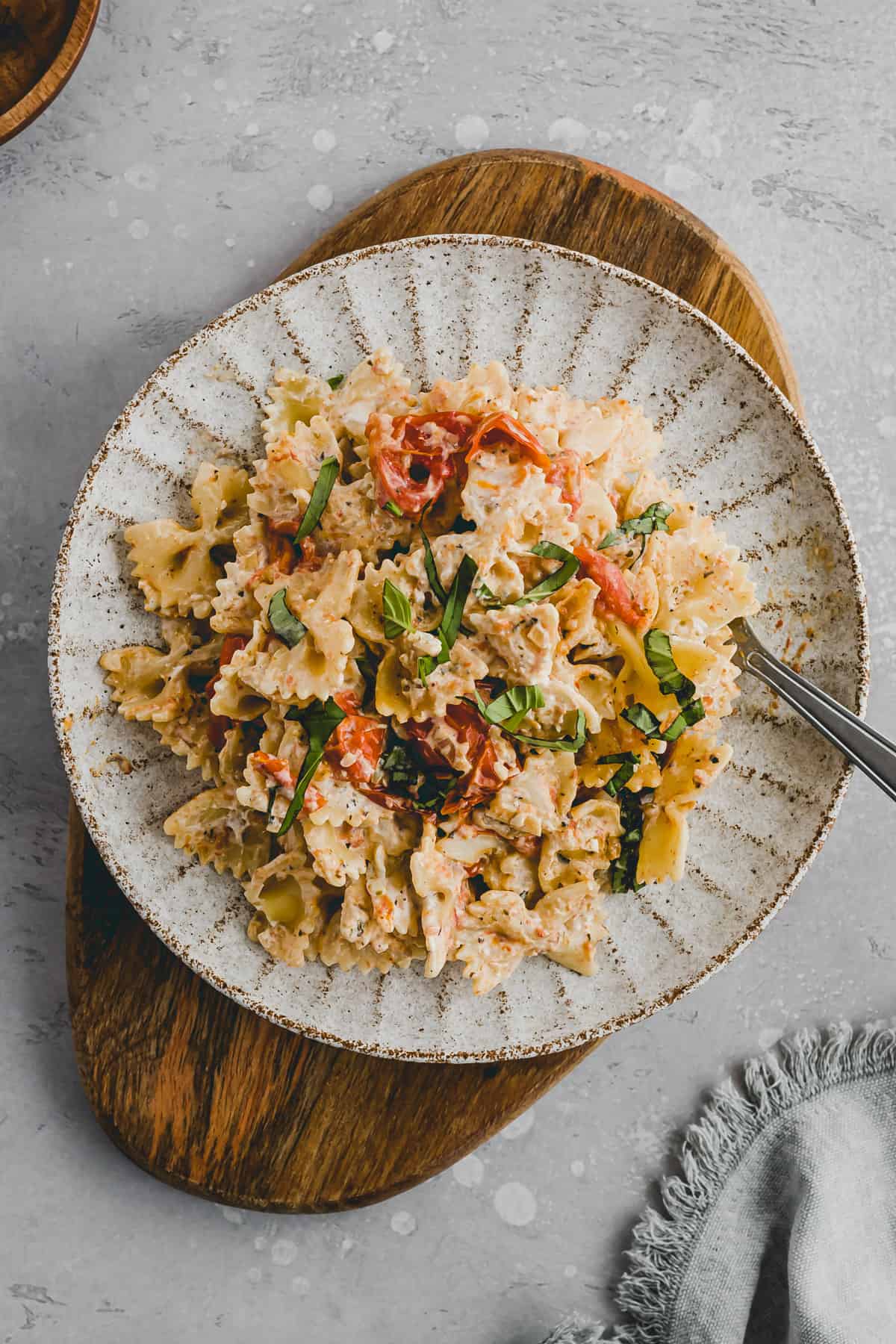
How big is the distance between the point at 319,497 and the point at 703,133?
2.08m

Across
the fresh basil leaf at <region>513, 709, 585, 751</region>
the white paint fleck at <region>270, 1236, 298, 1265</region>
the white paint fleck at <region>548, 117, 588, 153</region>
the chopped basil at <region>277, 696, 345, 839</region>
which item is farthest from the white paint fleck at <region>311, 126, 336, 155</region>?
the white paint fleck at <region>270, 1236, 298, 1265</region>

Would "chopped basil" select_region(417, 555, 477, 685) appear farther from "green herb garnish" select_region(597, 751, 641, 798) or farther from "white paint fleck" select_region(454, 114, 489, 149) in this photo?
"white paint fleck" select_region(454, 114, 489, 149)

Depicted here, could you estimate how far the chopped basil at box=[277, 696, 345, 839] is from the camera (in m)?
2.74

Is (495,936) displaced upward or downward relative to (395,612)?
downward

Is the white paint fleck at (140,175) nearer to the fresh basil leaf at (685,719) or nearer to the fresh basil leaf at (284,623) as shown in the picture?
the fresh basil leaf at (284,623)

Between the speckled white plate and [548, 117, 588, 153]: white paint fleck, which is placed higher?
[548, 117, 588, 153]: white paint fleck

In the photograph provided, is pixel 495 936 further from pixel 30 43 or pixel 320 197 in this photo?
pixel 30 43

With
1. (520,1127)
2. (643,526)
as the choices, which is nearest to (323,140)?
(643,526)

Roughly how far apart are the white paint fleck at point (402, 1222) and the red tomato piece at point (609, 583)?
2383 millimetres

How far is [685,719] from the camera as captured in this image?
9.42 feet

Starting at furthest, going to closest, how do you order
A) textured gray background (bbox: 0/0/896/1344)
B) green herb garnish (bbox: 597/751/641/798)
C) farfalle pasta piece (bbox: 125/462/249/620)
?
textured gray background (bbox: 0/0/896/1344) → farfalle pasta piece (bbox: 125/462/249/620) → green herb garnish (bbox: 597/751/641/798)

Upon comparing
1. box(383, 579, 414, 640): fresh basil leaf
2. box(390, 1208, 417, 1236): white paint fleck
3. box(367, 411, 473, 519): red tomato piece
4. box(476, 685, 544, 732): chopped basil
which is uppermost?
box(367, 411, 473, 519): red tomato piece

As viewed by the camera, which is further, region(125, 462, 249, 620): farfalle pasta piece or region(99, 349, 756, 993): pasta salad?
region(125, 462, 249, 620): farfalle pasta piece

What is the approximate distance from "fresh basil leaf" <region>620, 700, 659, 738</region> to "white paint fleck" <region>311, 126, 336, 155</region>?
2.24 metres
